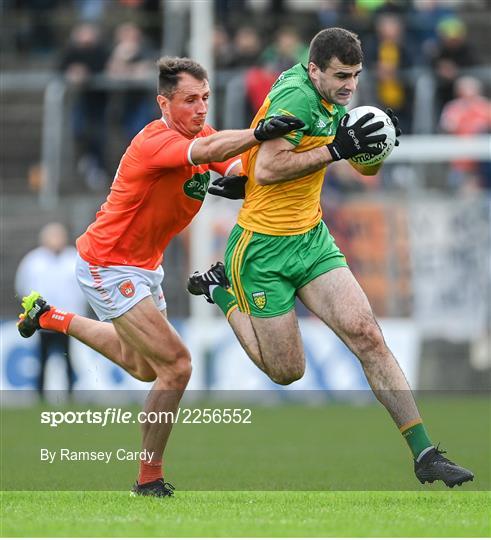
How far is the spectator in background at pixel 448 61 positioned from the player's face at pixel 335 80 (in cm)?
1126

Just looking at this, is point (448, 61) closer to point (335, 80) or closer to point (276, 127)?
point (335, 80)

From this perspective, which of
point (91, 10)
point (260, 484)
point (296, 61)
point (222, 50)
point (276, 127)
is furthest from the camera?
point (91, 10)

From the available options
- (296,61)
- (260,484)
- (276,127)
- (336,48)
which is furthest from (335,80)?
(296,61)

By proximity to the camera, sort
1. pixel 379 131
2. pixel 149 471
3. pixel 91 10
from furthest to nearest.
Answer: pixel 91 10, pixel 149 471, pixel 379 131

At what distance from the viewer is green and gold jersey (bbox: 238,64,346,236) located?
9.05 metres

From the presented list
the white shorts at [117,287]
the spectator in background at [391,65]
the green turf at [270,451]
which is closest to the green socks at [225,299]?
the white shorts at [117,287]

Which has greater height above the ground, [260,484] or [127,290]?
[127,290]

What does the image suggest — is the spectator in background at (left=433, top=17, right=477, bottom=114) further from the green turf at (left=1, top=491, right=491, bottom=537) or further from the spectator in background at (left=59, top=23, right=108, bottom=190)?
the green turf at (left=1, top=491, right=491, bottom=537)

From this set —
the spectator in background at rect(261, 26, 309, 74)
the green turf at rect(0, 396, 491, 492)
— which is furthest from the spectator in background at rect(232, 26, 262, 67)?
the green turf at rect(0, 396, 491, 492)

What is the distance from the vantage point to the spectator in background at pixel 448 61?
20141 millimetres

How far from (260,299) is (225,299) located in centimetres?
55

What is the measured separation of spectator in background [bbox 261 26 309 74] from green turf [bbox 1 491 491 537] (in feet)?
36.3

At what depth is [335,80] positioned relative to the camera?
29.6ft

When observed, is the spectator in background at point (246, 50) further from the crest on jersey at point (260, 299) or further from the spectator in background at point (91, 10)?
the crest on jersey at point (260, 299)
